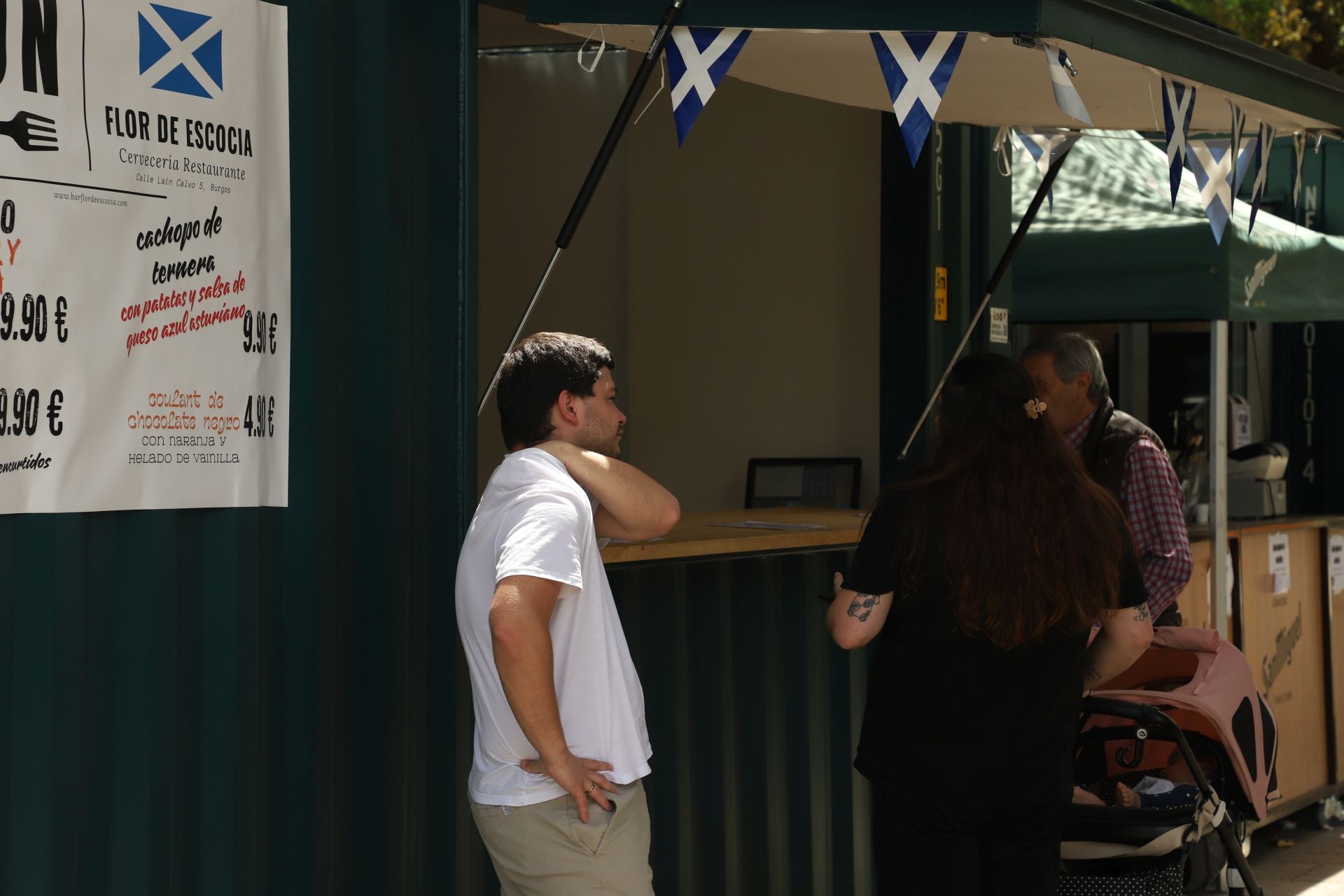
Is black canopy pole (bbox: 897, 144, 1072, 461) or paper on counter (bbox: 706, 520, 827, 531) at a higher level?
black canopy pole (bbox: 897, 144, 1072, 461)

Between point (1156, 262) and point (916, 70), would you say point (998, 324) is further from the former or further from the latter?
point (916, 70)

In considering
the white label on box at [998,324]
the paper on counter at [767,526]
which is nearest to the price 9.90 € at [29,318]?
the paper on counter at [767,526]

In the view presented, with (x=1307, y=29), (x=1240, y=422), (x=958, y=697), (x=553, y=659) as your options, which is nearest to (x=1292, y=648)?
(x=1240, y=422)

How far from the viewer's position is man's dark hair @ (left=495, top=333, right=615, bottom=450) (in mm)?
3102

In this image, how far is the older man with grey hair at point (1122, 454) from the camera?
513cm

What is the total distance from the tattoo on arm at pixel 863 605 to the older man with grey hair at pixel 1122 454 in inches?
74.4

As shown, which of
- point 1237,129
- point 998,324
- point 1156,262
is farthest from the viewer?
point 1156,262

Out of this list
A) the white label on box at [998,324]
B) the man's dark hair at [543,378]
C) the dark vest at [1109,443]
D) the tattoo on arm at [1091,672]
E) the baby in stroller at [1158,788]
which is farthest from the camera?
the white label on box at [998,324]

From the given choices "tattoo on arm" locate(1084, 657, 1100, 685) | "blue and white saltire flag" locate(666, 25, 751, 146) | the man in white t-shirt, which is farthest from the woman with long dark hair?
"blue and white saltire flag" locate(666, 25, 751, 146)

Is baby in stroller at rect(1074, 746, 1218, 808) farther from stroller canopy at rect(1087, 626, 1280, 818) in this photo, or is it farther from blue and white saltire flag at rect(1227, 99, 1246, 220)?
blue and white saltire flag at rect(1227, 99, 1246, 220)

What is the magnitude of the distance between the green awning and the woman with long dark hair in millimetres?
2905

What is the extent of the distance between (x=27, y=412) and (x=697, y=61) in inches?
62.5

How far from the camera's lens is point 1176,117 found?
4.14 m

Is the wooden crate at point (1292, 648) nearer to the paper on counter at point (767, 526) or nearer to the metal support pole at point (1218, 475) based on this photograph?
the metal support pole at point (1218, 475)
